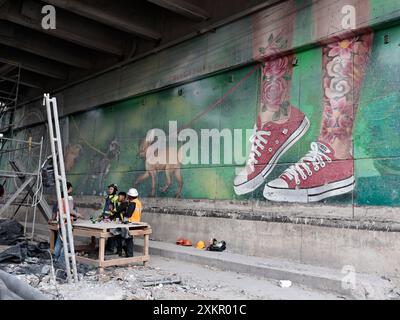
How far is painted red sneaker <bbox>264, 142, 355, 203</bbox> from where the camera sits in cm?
752

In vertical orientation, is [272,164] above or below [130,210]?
above

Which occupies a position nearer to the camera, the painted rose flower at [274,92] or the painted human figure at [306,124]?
the painted human figure at [306,124]

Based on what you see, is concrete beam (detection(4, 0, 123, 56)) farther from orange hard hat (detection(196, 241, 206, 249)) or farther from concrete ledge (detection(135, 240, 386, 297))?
orange hard hat (detection(196, 241, 206, 249))

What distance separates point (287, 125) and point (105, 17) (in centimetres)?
672

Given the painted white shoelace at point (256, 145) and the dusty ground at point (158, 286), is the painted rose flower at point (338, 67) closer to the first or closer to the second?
the painted white shoelace at point (256, 145)

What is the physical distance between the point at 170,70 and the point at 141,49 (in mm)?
2166

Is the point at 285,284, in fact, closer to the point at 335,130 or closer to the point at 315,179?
the point at 315,179

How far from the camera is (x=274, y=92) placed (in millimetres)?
9008

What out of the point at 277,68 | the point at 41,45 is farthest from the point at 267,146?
the point at 41,45

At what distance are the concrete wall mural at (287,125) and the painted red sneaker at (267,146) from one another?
0.08 feet

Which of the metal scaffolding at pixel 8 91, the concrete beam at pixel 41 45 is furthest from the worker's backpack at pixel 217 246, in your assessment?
the metal scaffolding at pixel 8 91

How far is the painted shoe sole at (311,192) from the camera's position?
7.45 meters

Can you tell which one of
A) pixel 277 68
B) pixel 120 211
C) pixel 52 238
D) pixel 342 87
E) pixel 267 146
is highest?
pixel 277 68

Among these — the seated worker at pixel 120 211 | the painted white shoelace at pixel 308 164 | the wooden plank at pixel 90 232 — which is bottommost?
the wooden plank at pixel 90 232
